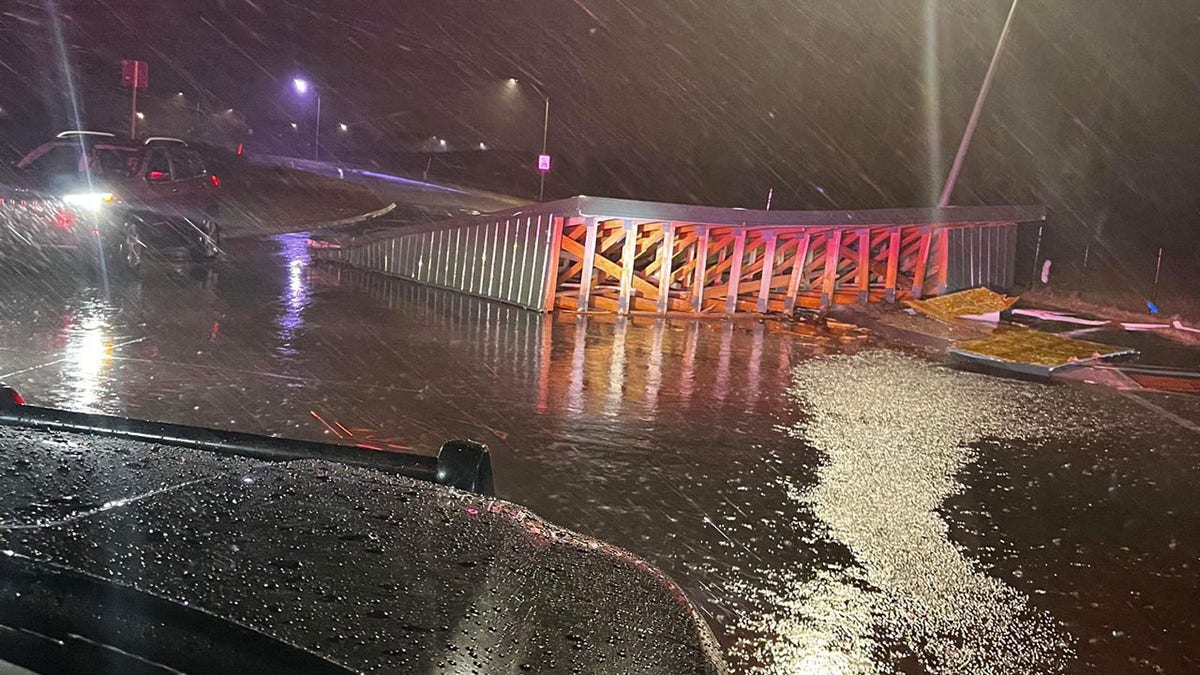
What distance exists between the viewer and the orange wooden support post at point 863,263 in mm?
15289

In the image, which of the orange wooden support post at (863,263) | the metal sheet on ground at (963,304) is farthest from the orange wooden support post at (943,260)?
the orange wooden support post at (863,263)

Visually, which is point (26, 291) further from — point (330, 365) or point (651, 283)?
point (651, 283)

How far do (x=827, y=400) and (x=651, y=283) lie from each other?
5.53 metres

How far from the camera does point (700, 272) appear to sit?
44.8 ft

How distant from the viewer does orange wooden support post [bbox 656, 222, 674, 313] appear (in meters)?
13.3

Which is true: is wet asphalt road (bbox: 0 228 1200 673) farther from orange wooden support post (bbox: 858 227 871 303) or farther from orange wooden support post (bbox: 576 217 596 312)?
orange wooden support post (bbox: 858 227 871 303)

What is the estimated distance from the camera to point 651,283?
1412cm

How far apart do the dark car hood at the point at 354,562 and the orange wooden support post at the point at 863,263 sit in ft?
44.5

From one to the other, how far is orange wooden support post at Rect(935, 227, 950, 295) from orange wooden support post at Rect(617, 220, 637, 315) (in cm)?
584

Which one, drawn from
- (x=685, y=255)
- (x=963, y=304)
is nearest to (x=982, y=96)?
(x=963, y=304)

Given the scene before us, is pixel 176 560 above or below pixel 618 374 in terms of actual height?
above

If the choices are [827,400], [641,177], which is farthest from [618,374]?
[641,177]

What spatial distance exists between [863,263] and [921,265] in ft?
5.06

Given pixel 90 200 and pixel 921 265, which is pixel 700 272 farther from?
pixel 90 200
